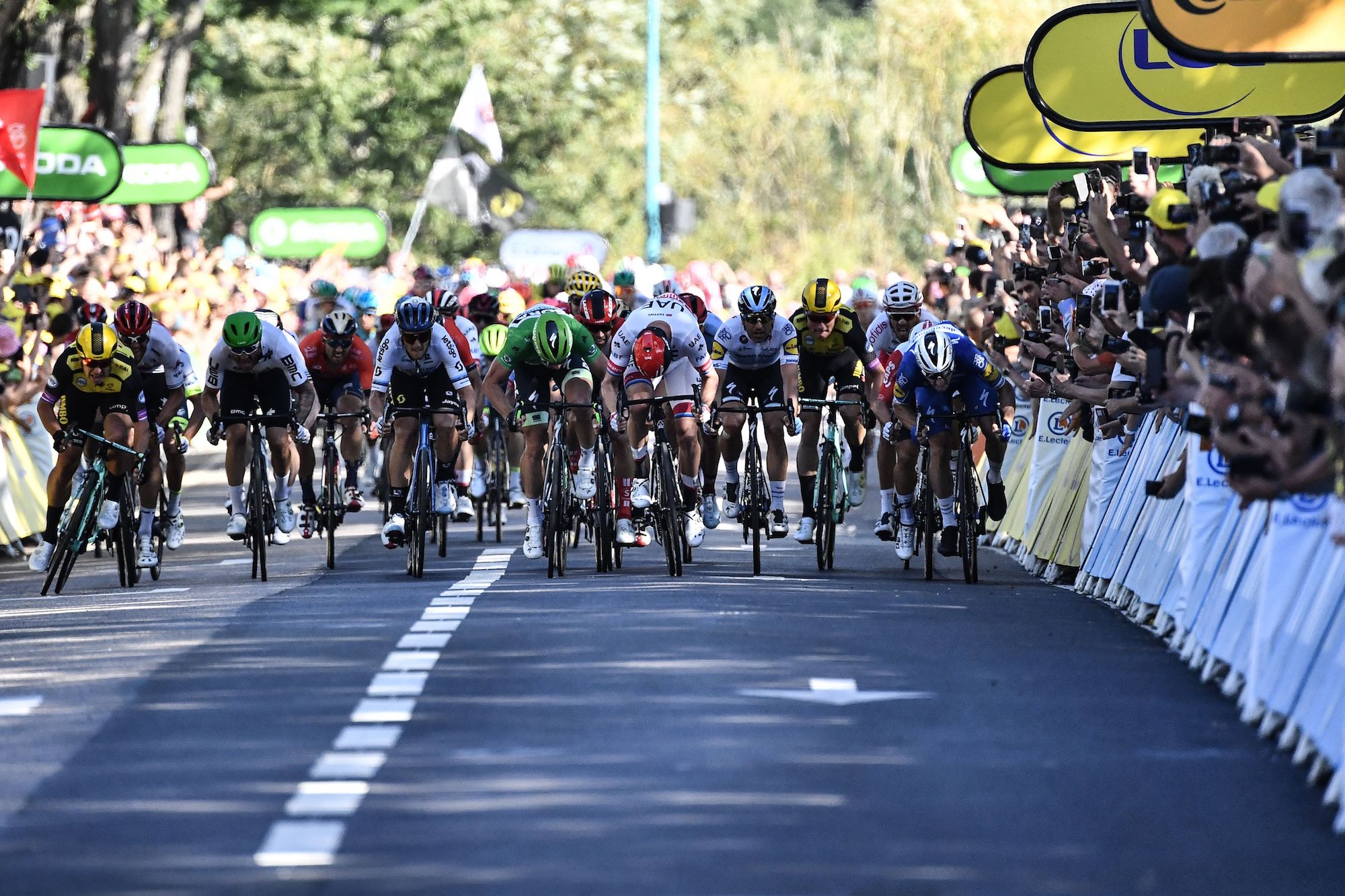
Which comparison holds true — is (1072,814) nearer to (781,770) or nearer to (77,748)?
(781,770)

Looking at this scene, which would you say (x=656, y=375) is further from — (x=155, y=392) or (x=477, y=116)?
(x=477, y=116)

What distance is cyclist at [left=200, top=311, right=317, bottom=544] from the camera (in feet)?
57.0

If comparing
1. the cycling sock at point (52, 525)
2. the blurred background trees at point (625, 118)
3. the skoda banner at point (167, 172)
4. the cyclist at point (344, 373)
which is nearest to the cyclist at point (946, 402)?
the cyclist at point (344, 373)

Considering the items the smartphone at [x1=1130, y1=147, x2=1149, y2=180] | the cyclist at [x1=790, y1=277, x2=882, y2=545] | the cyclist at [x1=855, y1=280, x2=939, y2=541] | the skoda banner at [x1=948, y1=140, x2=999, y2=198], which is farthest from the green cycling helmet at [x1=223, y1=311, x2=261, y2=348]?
the skoda banner at [x1=948, y1=140, x2=999, y2=198]

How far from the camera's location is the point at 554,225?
216 feet

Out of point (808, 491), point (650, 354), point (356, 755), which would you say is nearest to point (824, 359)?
point (808, 491)

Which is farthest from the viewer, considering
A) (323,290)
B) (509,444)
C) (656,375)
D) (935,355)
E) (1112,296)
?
(323,290)

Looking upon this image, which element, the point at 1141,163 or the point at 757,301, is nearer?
the point at 1141,163

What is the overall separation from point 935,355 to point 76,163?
9.45 metres

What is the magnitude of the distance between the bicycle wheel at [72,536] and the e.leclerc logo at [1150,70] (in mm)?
6910

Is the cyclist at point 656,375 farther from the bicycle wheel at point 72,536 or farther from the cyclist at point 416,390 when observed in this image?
the bicycle wheel at point 72,536

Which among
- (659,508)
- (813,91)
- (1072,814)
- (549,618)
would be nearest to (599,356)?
(659,508)

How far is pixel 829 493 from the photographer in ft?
55.7

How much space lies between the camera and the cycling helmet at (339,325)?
19.1 metres
